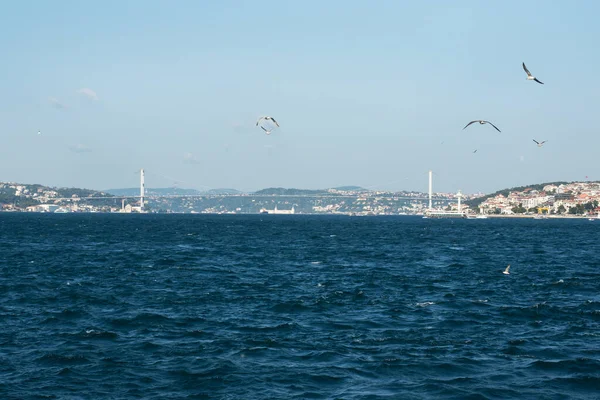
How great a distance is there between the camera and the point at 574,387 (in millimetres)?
15328

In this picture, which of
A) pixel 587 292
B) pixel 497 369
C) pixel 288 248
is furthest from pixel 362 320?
pixel 288 248

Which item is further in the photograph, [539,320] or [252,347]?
[539,320]

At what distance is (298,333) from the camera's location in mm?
20625

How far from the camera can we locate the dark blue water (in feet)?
50.4

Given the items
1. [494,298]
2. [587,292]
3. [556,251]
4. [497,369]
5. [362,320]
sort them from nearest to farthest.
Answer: [497,369] < [362,320] < [494,298] < [587,292] < [556,251]

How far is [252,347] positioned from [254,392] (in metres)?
3.77

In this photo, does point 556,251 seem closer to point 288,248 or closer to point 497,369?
point 288,248

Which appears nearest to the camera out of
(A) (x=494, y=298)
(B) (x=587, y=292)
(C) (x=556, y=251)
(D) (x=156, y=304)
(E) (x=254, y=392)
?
(E) (x=254, y=392)

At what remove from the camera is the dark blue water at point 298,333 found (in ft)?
50.4

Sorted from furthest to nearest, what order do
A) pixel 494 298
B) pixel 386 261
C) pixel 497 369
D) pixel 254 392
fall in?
pixel 386 261 → pixel 494 298 → pixel 497 369 → pixel 254 392

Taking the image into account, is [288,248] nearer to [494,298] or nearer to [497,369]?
[494,298]

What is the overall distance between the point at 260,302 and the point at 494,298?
9.51 metres

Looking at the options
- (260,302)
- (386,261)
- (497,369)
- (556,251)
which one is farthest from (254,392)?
(556,251)

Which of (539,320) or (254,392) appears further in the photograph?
(539,320)
